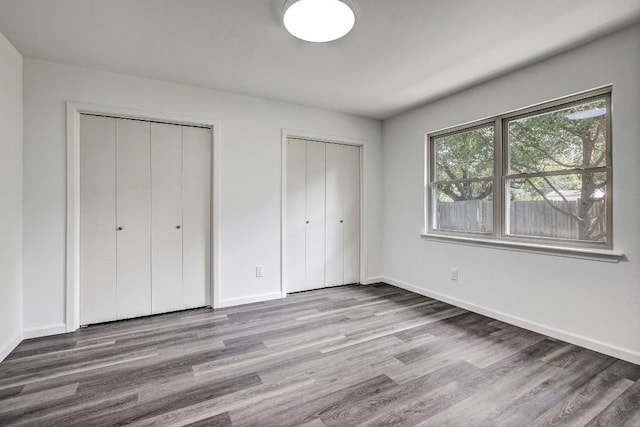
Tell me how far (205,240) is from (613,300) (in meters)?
3.64

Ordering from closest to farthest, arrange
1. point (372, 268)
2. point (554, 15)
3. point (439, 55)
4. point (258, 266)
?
1. point (554, 15)
2. point (439, 55)
3. point (258, 266)
4. point (372, 268)

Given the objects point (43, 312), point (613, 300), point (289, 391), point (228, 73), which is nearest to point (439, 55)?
point (228, 73)

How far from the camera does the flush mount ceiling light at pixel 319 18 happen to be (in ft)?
5.97

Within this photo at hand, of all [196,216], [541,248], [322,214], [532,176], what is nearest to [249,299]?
[196,216]

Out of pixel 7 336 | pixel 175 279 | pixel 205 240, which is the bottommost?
pixel 7 336

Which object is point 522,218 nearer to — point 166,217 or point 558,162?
point 558,162

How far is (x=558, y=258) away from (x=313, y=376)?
7.33ft

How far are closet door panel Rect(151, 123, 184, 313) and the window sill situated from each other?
2987 mm

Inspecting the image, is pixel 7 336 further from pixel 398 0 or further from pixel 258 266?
pixel 398 0

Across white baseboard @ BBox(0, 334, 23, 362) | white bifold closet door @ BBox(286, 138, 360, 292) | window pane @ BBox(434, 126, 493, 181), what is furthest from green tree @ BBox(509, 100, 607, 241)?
white baseboard @ BBox(0, 334, 23, 362)

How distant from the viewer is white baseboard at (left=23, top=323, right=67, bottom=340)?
8.29 ft

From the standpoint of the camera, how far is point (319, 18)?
192 centimetres

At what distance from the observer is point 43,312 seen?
2586mm

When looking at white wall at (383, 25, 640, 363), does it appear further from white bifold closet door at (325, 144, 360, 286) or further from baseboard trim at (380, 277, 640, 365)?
white bifold closet door at (325, 144, 360, 286)
